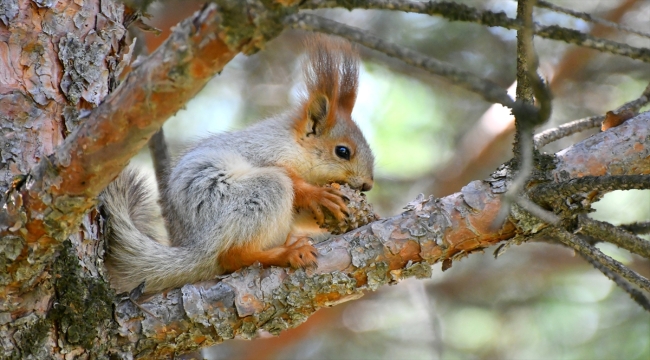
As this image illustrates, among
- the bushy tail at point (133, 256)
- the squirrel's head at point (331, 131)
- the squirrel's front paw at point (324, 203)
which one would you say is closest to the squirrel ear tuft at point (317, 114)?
the squirrel's head at point (331, 131)

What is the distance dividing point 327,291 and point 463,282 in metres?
2.55

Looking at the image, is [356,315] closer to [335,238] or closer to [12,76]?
[335,238]

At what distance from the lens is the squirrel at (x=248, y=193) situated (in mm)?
2078

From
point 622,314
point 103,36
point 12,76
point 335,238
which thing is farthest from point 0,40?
point 622,314

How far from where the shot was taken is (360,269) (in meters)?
1.82

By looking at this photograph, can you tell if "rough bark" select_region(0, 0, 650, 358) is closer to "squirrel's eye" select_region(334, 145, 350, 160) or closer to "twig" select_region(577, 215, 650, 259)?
"twig" select_region(577, 215, 650, 259)

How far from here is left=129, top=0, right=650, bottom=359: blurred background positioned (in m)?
3.96

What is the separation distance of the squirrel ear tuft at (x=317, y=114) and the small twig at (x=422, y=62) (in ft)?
5.37

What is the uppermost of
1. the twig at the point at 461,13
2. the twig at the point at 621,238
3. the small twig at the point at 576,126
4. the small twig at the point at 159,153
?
the small twig at the point at 159,153

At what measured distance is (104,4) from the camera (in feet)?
6.40

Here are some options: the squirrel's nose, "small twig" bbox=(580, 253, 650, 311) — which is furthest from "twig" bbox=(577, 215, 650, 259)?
the squirrel's nose

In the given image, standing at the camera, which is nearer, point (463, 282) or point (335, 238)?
point (335, 238)

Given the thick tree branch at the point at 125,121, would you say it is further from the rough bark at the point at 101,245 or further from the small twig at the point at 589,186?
the small twig at the point at 589,186

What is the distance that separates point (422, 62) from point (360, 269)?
940 millimetres
